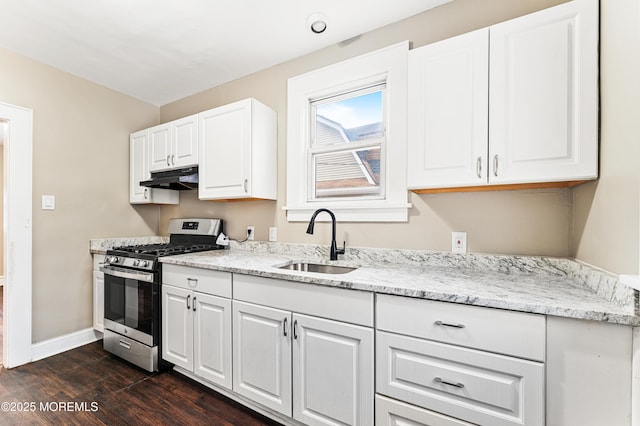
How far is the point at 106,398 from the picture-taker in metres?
1.91

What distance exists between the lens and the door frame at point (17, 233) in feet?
7.42

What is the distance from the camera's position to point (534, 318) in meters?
1.05

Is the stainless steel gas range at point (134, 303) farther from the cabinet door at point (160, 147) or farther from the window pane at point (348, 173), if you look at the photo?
the window pane at point (348, 173)

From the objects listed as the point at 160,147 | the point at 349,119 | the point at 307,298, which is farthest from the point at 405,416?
the point at 160,147

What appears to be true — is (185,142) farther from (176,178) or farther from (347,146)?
(347,146)

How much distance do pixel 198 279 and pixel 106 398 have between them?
3.11 feet

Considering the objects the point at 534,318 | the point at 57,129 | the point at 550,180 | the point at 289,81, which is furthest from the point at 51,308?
the point at 550,180

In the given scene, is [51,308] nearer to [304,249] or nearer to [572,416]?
[304,249]

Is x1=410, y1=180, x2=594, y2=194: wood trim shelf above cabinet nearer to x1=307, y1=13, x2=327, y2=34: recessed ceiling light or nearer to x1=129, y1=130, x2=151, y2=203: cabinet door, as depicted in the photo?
x1=307, y1=13, x2=327, y2=34: recessed ceiling light

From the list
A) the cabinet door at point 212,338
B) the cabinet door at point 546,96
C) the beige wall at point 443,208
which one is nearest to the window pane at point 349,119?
the beige wall at point 443,208

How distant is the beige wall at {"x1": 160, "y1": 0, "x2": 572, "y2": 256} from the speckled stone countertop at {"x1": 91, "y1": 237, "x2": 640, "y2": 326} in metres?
0.08

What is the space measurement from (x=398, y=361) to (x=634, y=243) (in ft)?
3.08

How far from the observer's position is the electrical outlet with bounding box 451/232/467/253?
176cm

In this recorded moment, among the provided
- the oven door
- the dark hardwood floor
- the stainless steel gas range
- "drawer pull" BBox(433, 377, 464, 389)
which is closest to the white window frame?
"drawer pull" BBox(433, 377, 464, 389)
